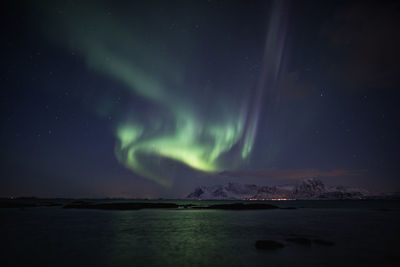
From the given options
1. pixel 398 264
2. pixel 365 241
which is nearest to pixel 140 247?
pixel 398 264

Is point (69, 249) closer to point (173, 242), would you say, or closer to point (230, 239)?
point (173, 242)

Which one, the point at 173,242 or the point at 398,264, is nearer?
the point at 398,264

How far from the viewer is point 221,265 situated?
1742 cm

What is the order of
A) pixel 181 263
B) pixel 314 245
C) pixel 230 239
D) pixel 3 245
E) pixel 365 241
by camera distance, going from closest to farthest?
pixel 181 263
pixel 314 245
pixel 3 245
pixel 365 241
pixel 230 239

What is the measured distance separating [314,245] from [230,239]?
28.9ft

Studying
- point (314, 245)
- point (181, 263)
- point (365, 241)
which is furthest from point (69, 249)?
point (365, 241)

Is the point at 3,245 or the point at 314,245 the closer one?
the point at 314,245

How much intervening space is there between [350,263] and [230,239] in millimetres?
12841

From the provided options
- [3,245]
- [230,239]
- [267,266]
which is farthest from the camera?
[230,239]

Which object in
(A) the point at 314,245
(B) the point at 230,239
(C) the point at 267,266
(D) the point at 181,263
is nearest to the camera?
(C) the point at 267,266

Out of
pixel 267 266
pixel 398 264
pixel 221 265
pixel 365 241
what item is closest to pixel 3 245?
pixel 221 265

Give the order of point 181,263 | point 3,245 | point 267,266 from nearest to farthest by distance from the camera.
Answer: point 267,266
point 181,263
point 3,245

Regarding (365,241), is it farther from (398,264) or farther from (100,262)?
(100,262)

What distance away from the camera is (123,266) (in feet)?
56.7
